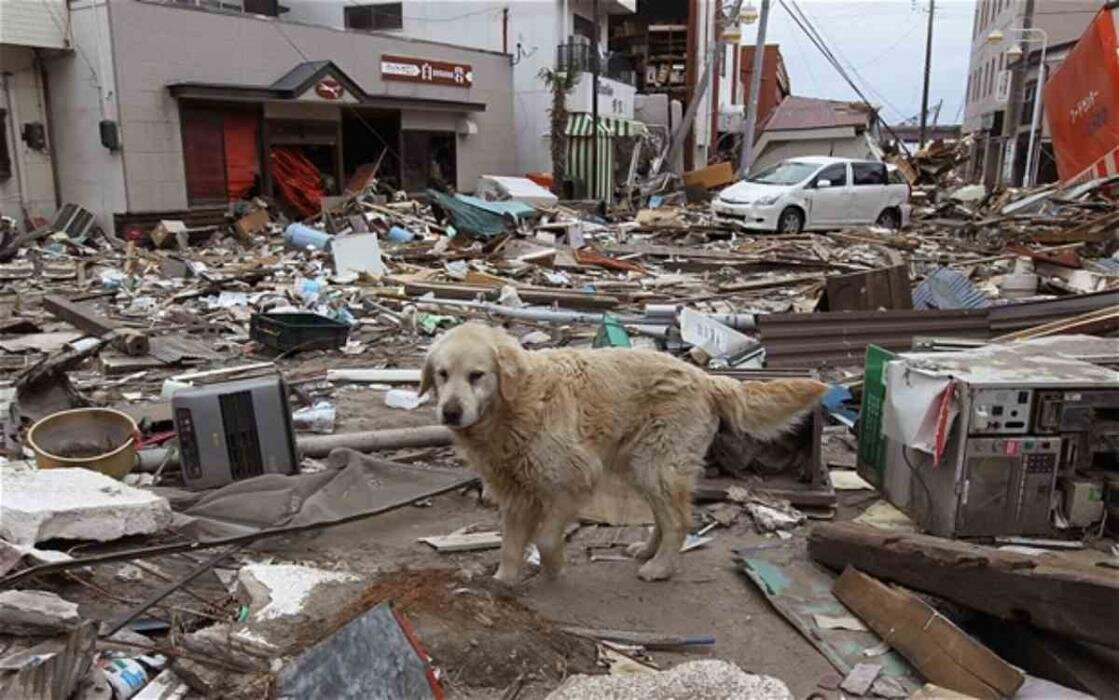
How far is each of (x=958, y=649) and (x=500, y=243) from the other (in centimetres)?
1390

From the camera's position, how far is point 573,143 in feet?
92.9

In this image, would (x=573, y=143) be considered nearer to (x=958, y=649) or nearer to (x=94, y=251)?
(x=94, y=251)

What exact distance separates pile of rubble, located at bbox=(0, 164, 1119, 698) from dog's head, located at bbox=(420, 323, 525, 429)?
841 millimetres

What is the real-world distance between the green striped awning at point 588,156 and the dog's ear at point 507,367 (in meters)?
Answer: 25.0

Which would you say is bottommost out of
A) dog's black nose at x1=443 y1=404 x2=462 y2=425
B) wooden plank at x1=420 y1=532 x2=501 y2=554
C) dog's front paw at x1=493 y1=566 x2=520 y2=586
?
wooden plank at x1=420 y1=532 x2=501 y2=554

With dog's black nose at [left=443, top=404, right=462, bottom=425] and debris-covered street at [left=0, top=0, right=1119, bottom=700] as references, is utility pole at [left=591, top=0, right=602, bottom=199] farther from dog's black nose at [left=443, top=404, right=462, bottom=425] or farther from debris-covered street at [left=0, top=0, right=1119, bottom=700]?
dog's black nose at [left=443, top=404, right=462, bottom=425]

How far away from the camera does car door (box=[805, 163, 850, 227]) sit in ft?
68.8

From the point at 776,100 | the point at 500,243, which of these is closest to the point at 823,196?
the point at 500,243

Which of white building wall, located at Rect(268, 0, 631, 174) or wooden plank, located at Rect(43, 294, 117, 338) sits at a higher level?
white building wall, located at Rect(268, 0, 631, 174)

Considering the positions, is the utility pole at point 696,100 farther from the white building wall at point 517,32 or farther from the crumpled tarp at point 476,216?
the crumpled tarp at point 476,216

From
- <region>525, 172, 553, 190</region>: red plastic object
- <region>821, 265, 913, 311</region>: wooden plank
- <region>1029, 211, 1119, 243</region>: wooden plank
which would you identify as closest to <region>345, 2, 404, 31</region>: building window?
<region>525, 172, 553, 190</region>: red plastic object

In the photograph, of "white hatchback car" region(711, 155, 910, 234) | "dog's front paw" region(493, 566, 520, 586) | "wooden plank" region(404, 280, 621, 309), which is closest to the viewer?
"dog's front paw" region(493, 566, 520, 586)

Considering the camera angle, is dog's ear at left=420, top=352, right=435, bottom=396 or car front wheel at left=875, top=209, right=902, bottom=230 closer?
dog's ear at left=420, top=352, right=435, bottom=396

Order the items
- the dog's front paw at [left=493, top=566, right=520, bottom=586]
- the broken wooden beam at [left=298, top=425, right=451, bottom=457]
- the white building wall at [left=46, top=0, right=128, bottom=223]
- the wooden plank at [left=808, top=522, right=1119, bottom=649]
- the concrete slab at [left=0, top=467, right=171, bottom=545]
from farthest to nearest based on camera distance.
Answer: the white building wall at [left=46, top=0, right=128, bottom=223] < the broken wooden beam at [left=298, top=425, right=451, bottom=457] < the dog's front paw at [left=493, top=566, right=520, bottom=586] < the concrete slab at [left=0, top=467, right=171, bottom=545] < the wooden plank at [left=808, top=522, right=1119, bottom=649]
